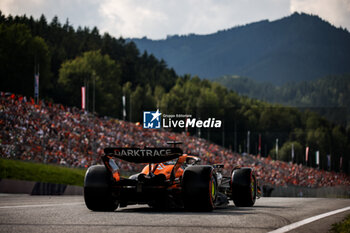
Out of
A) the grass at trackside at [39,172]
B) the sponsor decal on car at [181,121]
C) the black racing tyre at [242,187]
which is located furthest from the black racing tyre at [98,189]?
the sponsor decal on car at [181,121]

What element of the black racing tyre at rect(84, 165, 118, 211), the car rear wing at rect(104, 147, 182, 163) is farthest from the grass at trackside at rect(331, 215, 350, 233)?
the black racing tyre at rect(84, 165, 118, 211)

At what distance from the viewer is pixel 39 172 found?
24047 millimetres

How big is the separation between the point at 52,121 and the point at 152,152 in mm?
25195

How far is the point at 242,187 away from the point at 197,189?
2.97 m

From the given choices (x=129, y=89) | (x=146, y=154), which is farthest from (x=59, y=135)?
(x=129, y=89)

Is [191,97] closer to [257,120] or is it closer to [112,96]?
[257,120]

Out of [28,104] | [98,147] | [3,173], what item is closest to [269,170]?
[98,147]

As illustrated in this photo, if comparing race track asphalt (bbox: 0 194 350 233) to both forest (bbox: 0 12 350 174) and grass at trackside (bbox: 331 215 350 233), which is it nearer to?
grass at trackside (bbox: 331 215 350 233)

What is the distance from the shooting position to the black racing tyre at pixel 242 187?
1280 centimetres

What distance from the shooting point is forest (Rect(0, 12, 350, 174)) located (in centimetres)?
6588

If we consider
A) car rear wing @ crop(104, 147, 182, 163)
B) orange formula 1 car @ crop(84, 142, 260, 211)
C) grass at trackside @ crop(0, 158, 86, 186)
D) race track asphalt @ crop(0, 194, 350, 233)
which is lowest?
grass at trackside @ crop(0, 158, 86, 186)

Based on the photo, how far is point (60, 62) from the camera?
95125mm

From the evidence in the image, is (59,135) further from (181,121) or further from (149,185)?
(181,121)

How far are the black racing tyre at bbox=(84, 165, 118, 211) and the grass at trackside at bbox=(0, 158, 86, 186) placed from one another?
1195 centimetres
